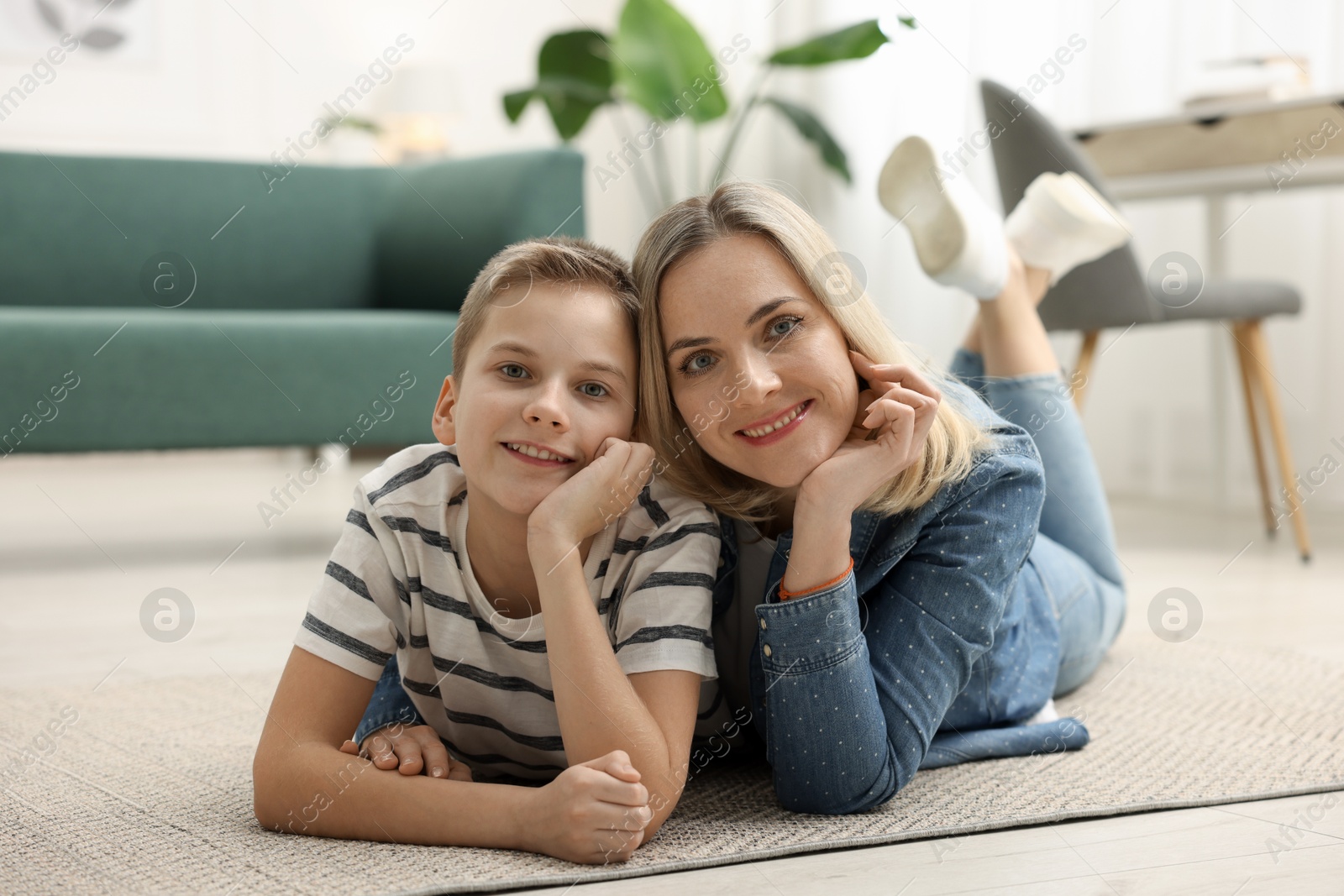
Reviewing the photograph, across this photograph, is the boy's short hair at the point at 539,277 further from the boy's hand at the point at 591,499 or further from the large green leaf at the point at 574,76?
the large green leaf at the point at 574,76

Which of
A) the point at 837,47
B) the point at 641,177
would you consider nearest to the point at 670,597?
the point at 837,47

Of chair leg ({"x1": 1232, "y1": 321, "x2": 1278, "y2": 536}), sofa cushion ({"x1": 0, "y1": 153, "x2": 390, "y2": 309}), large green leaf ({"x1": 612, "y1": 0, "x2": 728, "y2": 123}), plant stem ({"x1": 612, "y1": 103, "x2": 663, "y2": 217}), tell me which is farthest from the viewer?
plant stem ({"x1": 612, "y1": 103, "x2": 663, "y2": 217})

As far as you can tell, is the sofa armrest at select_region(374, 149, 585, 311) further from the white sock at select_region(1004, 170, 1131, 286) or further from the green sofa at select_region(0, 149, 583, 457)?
the white sock at select_region(1004, 170, 1131, 286)

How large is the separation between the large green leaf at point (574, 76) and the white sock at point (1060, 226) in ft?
6.44

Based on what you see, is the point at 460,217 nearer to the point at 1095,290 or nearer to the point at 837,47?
the point at 837,47

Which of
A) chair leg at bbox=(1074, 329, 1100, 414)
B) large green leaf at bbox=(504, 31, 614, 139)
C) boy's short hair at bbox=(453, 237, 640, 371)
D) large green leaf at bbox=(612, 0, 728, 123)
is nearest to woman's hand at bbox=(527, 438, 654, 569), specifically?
boy's short hair at bbox=(453, 237, 640, 371)

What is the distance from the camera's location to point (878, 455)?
85 centimetres

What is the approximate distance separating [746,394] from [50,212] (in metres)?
2.04

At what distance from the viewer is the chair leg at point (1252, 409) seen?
7.11 ft

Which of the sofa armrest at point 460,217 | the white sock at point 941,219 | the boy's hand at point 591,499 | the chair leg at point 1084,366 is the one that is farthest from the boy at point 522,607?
the sofa armrest at point 460,217

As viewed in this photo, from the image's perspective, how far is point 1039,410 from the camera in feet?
4.39

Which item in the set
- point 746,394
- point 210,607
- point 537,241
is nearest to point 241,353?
point 210,607

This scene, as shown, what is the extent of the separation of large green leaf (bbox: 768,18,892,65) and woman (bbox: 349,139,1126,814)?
1901 millimetres

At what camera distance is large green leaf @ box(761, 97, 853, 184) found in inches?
125
